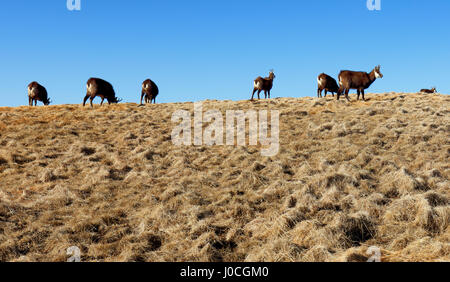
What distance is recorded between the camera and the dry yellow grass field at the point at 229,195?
6207mm

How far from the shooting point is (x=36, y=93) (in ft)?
96.2

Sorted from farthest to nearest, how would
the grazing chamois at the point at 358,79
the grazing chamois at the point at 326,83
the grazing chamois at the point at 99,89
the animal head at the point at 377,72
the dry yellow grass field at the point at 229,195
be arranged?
the grazing chamois at the point at 326,83 → the grazing chamois at the point at 99,89 → the grazing chamois at the point at 358,79 → the animal head at the point at 377,72 → the dry yellow grass field at the point at 229,195

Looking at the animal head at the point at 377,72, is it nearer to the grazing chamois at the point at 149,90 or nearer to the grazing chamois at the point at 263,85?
the grazing chamois at the point at 263,85

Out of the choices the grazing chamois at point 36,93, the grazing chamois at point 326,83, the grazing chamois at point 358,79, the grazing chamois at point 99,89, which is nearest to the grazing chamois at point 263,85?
the grazing chamois at point 326,83

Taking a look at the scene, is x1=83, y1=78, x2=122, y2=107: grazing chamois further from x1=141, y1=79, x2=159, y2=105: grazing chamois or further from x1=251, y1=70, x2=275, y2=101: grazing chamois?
x1=251, y1=70, x2=275, y2=101: grazing chamois

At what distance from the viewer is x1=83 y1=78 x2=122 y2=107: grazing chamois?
24234 millimetres

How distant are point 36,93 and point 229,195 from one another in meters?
27.6

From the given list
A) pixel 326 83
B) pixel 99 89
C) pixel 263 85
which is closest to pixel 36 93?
pixel 99 89

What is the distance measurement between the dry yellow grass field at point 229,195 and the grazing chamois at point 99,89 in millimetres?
8135

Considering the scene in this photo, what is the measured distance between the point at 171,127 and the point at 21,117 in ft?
30.1

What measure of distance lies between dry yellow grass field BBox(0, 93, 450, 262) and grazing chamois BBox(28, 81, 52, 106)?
46.3 feet
